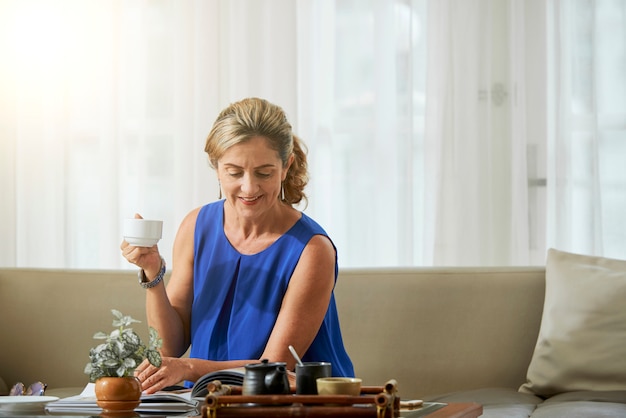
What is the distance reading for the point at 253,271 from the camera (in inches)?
90.3

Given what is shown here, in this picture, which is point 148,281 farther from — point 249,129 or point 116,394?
point 116,394

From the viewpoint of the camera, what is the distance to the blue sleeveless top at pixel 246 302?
2246 mm

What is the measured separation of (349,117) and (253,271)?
4.93 ft

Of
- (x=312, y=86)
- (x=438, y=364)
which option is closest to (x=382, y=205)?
(x=312, y=86)

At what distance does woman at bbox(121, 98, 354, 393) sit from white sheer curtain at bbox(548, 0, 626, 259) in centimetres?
143

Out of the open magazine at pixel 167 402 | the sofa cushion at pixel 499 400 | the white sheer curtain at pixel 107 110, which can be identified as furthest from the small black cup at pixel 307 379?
the white sheer curtain at pixel 107 110

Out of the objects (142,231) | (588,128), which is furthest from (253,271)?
(588,128)

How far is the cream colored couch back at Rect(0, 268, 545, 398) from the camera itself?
2779 mm

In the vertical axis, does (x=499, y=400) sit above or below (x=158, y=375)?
below

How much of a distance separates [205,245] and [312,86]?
143cm

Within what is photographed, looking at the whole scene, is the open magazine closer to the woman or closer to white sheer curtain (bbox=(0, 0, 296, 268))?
the woman

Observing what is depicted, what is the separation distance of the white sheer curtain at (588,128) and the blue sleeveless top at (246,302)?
1456mm

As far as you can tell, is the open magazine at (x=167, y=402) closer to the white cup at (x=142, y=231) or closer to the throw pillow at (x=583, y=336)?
the white cup at (x=142, y=231)

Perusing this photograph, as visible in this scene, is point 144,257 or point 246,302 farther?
point 246,302
